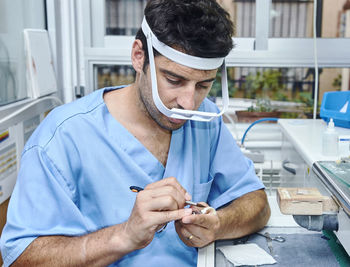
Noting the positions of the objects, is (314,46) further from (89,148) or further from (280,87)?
(89,148)

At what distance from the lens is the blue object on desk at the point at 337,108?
163 centimetres

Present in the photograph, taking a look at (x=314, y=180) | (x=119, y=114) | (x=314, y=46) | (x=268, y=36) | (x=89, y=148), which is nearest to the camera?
(x=89, y=148)

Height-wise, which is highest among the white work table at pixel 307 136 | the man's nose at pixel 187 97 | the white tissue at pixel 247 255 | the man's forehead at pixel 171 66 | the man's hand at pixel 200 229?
the man's forehead at pixel 171 66

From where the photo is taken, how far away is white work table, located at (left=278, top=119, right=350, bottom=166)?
51.3 inches

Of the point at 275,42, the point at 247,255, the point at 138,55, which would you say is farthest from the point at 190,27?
the point at 275,42

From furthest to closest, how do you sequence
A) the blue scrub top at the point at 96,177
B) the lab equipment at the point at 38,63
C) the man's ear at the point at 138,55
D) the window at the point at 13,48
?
the lab equipment at the point at 38,63, the window at the point at 13,48, the man's ear at the point at 138,55, the blue scrub top at the point at 96,177

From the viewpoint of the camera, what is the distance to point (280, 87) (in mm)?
2363

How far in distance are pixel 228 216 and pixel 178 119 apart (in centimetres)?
29

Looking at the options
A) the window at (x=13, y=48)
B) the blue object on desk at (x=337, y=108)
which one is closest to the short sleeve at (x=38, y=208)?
the window at (x=13, y=48)

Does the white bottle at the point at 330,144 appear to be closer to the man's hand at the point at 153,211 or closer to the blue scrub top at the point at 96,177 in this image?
the blue scrub top at the point at 96,177

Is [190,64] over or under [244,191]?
over

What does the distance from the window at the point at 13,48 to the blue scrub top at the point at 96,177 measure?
59 centimetres

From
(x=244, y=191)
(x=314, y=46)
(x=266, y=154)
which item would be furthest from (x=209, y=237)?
(x=314, y=46)

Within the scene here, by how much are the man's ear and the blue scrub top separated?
0.14 metres
